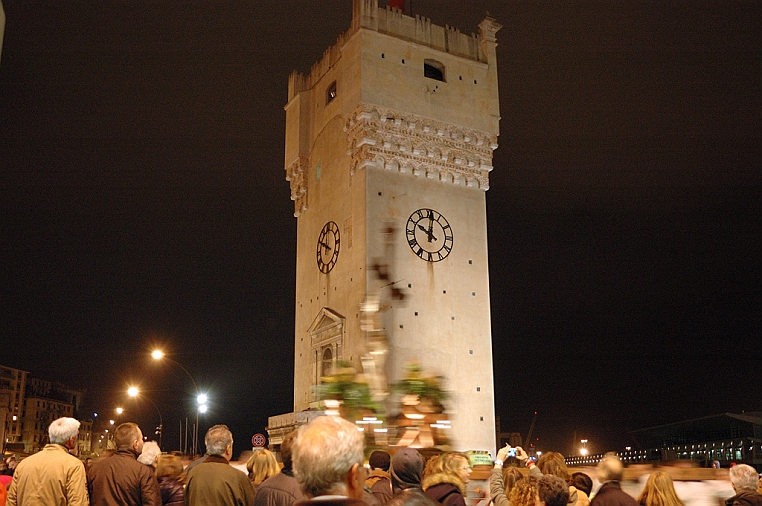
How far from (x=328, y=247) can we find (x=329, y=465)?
3434 cm

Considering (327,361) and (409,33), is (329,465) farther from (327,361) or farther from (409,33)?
(409,33)

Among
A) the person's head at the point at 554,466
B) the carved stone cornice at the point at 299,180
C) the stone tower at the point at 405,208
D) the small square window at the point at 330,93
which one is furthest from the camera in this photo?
the carved stone cornice at the point at 299,180

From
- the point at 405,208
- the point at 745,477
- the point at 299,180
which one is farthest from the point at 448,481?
the point at 299,180

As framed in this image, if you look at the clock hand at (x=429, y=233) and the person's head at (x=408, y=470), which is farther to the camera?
the clock hand at (x=429, y=233)

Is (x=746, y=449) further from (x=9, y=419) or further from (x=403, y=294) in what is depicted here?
(x=9, y=419)

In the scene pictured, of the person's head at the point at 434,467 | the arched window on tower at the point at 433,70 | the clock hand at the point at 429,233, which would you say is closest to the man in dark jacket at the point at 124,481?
the person's head at the point at 434,467

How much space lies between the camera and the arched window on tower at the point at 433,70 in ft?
127

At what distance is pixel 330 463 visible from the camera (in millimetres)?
3973

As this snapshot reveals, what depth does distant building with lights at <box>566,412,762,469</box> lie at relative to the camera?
210 feet

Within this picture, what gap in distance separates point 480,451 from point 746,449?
40302mm

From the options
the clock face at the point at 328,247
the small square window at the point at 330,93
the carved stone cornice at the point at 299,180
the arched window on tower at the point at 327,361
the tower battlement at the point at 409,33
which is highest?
the tower battlement at the point at 409,33

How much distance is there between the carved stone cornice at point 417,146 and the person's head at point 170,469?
1071 inches

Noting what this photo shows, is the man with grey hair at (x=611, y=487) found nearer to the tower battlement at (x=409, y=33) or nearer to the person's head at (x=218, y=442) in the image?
the person's head at (x=218, y=442)

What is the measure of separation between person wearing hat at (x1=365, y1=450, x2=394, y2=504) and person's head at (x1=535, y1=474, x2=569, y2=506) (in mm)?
1792
